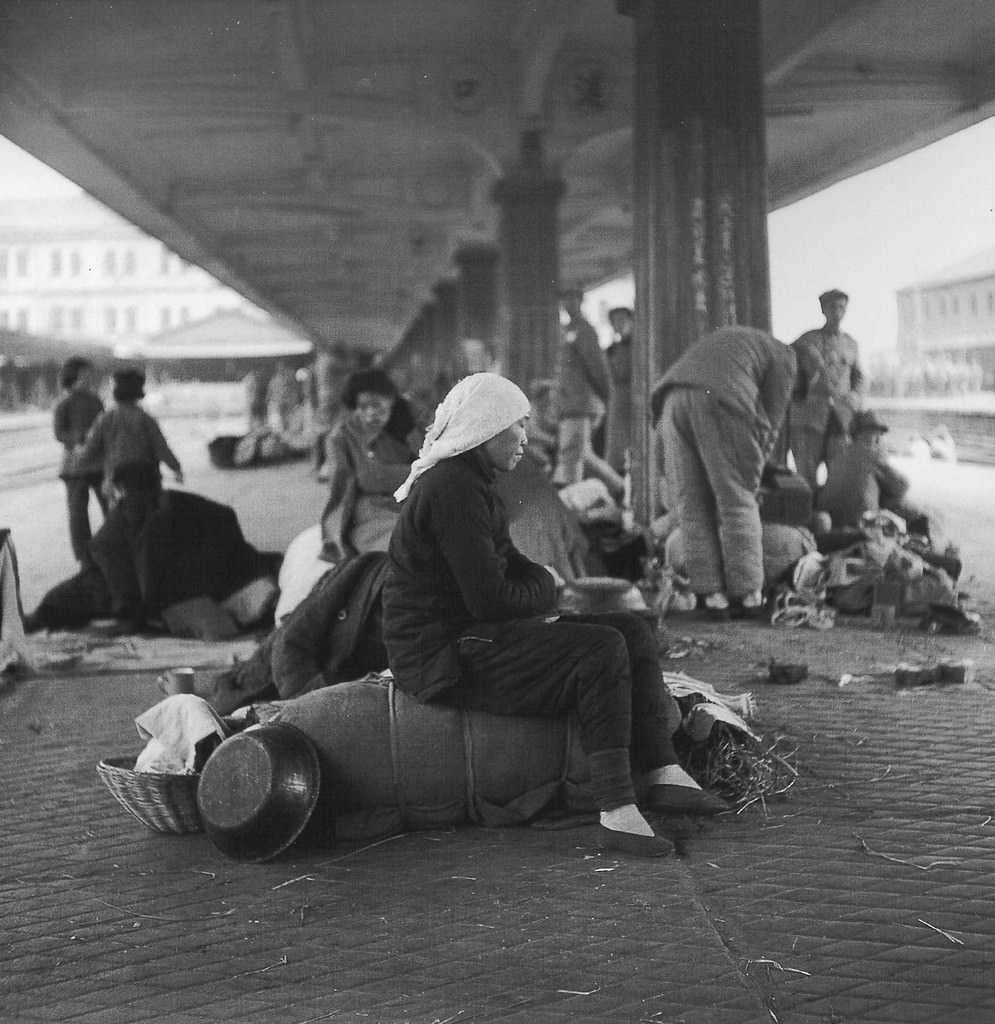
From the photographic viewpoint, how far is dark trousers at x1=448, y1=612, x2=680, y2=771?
3.81m

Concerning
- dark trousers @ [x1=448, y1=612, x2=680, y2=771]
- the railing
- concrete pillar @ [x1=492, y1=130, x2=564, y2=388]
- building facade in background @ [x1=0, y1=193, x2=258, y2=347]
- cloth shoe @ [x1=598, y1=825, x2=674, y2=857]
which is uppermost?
building facade in background @ [x1=0, y1=193, x2=258, y2=347]

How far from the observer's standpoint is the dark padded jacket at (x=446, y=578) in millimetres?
3799

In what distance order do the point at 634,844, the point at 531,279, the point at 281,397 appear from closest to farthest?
the point at 634,844
the point at 531,279
the point at 281,397

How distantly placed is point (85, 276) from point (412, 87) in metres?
11.4

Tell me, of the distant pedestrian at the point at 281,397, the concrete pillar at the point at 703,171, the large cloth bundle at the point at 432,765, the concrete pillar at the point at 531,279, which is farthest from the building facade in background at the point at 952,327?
the distant pedestrian at the point at 281,397

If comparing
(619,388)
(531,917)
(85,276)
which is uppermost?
(85,276)

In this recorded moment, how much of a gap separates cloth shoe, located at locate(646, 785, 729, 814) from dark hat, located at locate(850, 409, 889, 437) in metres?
5.92

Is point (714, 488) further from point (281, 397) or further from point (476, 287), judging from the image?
point (281, 397)

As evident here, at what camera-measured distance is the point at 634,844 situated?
368 cm

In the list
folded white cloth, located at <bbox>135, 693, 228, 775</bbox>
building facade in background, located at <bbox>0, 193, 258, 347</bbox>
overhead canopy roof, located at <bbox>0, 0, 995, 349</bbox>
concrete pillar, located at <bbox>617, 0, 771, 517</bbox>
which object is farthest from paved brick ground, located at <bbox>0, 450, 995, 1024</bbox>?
building facade in background, located at <bbox>0, 193, 258, 347</bbox>

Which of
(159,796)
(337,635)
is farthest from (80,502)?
(159,796)

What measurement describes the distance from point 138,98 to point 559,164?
498 centimetres

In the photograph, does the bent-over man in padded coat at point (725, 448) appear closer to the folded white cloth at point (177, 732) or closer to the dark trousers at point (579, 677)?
the dark trousers at point (579, 677)

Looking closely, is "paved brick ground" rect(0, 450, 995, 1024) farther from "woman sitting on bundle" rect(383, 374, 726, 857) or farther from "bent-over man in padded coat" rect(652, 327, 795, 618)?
"bent-over man in padded coat" rect(652, 327, 795, 618)
